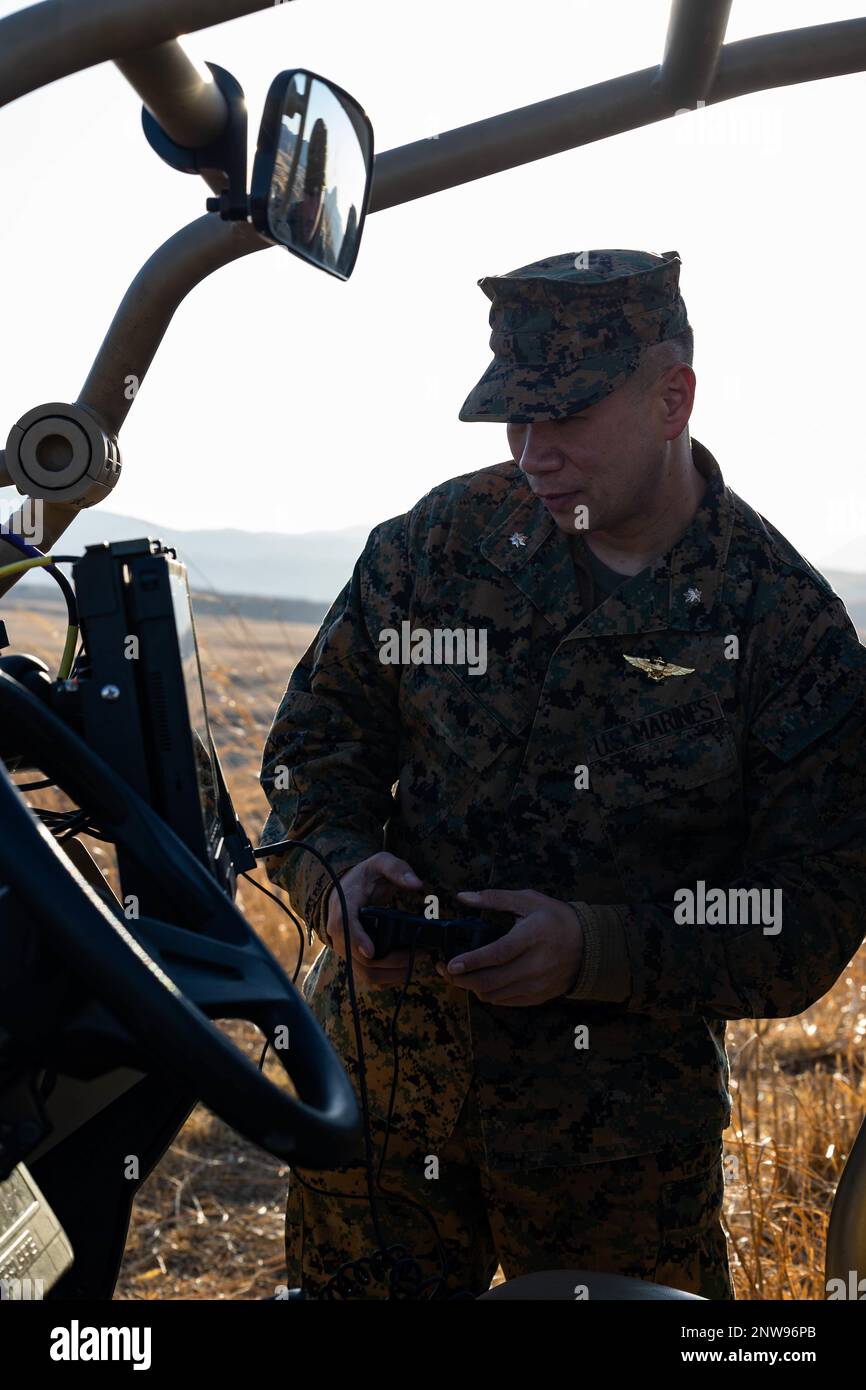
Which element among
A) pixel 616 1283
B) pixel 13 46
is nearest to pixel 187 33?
pixel 13 46

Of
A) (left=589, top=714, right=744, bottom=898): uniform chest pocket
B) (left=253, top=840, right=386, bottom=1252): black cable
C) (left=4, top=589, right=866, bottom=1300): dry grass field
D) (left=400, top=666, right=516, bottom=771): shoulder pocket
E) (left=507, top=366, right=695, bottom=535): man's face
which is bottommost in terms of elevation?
(left=4, top=589, right=866, bottom=1300): dry grass field

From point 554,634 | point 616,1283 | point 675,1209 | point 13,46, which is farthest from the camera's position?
point 554,634

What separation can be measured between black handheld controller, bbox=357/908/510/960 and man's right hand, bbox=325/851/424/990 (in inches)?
1.2

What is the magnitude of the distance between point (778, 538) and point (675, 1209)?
1.20 meters

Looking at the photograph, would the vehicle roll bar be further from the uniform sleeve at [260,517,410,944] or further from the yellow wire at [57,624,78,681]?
the uniform sleeve at [260,517,410,944]

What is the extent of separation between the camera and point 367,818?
253cm

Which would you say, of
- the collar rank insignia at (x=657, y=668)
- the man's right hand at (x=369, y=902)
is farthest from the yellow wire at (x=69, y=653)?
the collar rank insignia at (x=657, y=668)

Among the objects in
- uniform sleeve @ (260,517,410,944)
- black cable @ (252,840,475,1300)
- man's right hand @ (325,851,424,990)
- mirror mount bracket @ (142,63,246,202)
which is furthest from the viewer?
uniform sleeve @ (260,517,410,944)

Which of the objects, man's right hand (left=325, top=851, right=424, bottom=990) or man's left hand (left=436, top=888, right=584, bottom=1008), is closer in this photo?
man's left hand (left=436, top=888, right=584, bottom=1008)

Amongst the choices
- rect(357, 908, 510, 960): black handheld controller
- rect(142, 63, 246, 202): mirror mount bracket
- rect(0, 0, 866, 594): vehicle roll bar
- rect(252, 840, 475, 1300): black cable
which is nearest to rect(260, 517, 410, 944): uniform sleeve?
rect(252, 840, 475, 1300): black cable

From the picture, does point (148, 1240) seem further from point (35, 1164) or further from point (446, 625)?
point (35, 1164)

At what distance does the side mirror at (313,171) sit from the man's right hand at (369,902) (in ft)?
3.28

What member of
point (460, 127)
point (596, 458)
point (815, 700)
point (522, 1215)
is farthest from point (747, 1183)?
point (460, 127)

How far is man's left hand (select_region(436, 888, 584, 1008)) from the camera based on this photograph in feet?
7.17
